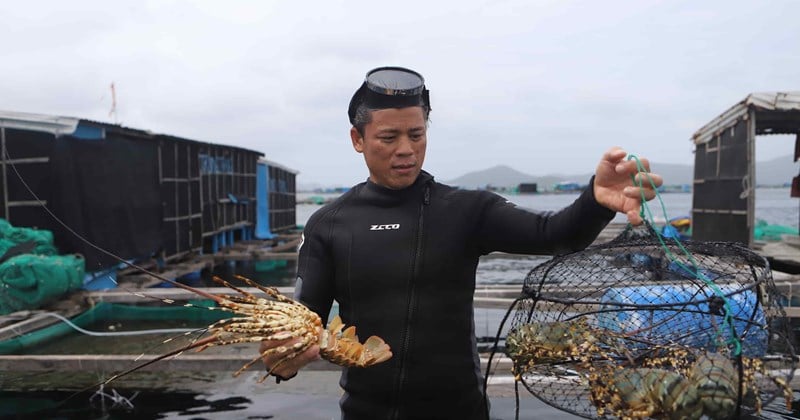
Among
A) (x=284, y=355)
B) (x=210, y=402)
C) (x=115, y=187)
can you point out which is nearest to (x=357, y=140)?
(x=284, y=355)

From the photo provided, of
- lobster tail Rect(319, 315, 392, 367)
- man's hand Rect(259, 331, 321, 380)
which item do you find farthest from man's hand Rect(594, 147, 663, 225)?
man's hand Rect(259, 331, 321, 380)

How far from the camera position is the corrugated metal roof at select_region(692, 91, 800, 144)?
12977mm

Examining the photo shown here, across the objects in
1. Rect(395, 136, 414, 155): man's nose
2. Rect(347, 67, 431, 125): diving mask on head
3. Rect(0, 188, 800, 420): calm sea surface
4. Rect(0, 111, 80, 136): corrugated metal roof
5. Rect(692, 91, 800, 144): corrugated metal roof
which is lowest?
Rect(0, 188, 800, 420): calm sea surface

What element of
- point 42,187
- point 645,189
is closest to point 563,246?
point 645,189

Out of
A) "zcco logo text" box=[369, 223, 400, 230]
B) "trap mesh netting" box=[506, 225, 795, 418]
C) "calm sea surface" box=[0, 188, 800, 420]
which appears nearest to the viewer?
"trap mesh netting" box=[506, 225, 795, 418]

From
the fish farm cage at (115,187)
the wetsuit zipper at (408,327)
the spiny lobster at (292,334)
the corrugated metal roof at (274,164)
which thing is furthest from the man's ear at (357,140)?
the corrugated metal roof at (274,164)

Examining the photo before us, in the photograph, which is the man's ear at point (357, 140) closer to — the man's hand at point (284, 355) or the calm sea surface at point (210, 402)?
the man's hand at point (284, 355)

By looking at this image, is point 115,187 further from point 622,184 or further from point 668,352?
point 622,184

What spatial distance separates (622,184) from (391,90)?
121 centimetres

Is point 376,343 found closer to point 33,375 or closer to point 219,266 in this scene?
point 33,375

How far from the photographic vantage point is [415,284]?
2645 millimetres

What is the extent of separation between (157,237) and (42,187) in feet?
14.7

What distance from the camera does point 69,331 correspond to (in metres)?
9.77

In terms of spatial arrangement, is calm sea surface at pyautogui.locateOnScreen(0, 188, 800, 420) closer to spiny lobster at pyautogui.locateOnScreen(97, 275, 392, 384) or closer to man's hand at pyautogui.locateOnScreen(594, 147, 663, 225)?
spiny lobster at pyautogui.locateOnScreen(97, 275, 392, 384)
